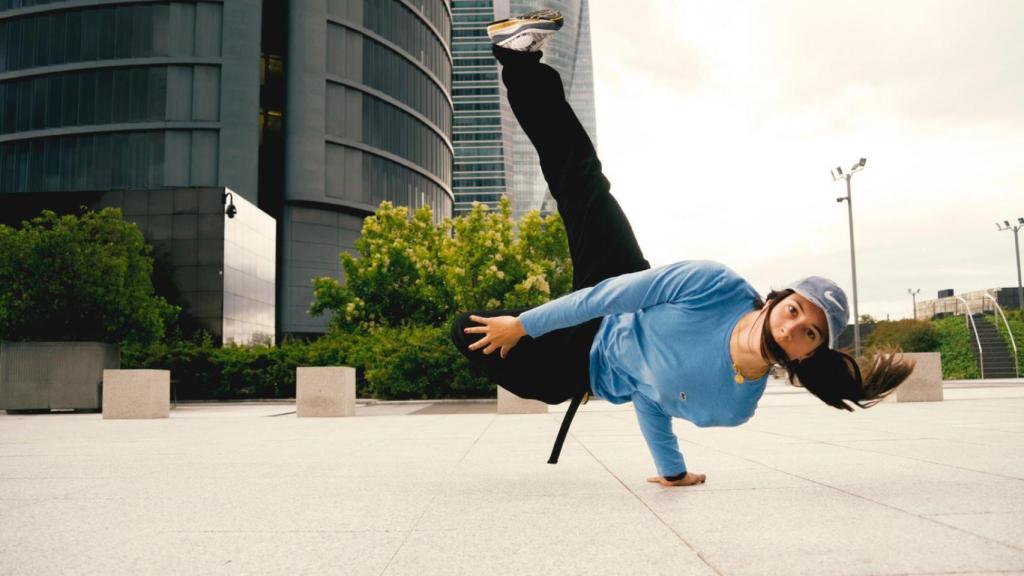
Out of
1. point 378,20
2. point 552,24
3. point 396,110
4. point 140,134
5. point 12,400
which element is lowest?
point 12,400

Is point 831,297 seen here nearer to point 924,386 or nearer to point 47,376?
point 924,386

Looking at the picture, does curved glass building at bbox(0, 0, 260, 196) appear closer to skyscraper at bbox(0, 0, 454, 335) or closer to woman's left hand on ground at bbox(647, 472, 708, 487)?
skyscraper at bbox(0, 0, 454, 335)

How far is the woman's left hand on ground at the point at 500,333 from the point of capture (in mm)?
3557

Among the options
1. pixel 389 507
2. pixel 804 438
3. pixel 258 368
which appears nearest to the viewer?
pixel 389 507

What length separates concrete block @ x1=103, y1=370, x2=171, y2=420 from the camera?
1474 centimetres

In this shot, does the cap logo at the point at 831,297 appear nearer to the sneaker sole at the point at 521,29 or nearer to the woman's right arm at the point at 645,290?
the woman's right arm at the point at 645,290

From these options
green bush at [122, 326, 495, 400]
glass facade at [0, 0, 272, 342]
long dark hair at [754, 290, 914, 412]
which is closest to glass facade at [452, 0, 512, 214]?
glass facade at [0, 0, 272, 342]

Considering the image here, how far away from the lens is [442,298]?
108 feet

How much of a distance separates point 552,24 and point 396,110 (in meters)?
47.5

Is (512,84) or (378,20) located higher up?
(378,20)

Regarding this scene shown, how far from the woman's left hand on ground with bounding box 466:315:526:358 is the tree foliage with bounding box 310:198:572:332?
85.6 feet

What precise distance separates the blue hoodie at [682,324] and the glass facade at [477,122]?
446ft

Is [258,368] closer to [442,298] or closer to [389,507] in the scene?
[442,298]

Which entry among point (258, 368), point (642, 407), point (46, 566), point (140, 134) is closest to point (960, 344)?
point (258, 368)
